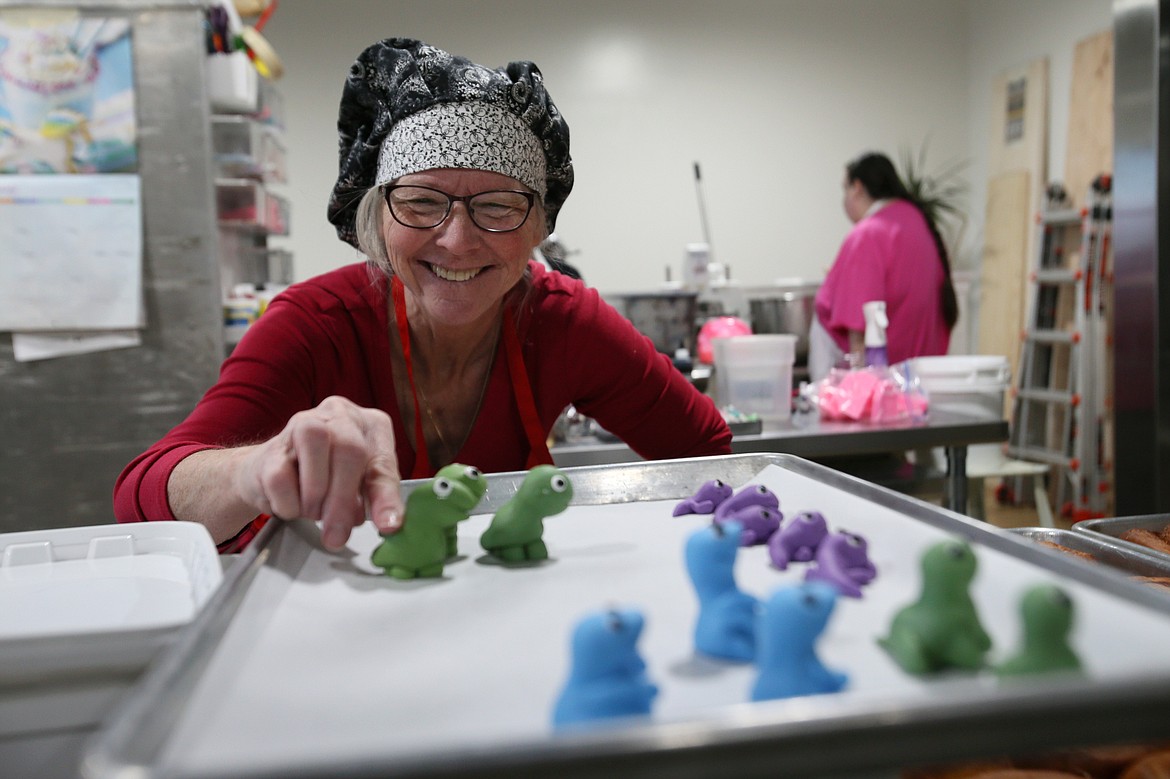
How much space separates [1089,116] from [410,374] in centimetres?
423

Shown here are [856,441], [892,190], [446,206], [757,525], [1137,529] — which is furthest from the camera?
[892,190]

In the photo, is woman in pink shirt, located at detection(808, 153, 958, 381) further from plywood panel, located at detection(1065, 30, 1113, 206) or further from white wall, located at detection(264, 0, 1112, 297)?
white wall, located at detection(264, 0, 1112, 297)

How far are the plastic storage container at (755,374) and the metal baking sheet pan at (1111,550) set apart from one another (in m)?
1.34

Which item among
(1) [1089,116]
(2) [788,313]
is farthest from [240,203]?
(1) [1089,116]

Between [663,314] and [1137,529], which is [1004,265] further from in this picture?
[1137,529]

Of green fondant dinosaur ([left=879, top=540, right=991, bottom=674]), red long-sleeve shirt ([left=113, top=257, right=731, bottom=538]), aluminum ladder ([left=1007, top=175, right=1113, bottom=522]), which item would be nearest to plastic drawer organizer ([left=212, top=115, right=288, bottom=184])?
red long-sleeve shirt ([left=113, top=257, right=731, bottom=538])

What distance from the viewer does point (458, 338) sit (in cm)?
137

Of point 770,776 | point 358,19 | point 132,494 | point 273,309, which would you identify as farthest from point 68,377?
point 358,19

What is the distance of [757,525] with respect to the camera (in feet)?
2.47

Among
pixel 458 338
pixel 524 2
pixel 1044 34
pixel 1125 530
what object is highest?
pixel 524 2

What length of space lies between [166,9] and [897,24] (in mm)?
4348

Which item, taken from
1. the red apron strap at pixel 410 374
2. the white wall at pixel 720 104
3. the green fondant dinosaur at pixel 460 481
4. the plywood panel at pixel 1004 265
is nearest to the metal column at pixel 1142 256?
the red apron strap at pixel 410 374

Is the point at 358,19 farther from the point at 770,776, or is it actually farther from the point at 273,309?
the point at 770,776

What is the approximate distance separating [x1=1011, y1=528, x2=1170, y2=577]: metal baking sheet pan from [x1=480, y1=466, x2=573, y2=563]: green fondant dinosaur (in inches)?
19.8
